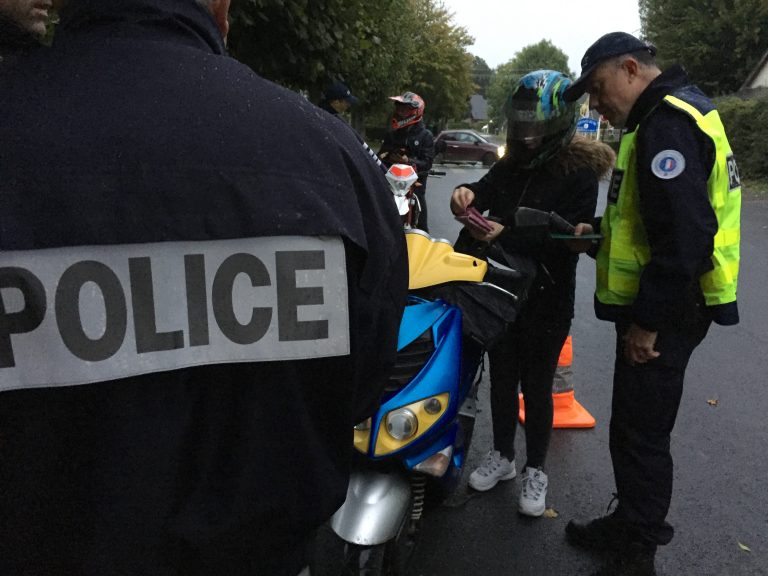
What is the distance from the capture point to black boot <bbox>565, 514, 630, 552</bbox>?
2.57 metres

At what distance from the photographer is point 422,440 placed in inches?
76.7

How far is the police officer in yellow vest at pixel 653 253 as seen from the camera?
2047 mm

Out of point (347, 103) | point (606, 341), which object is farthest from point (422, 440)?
point (347, 103)

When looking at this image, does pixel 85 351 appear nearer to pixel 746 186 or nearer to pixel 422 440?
pixel 422 440

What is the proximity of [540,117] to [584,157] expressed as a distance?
0.27 metres

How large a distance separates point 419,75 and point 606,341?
1566 inches

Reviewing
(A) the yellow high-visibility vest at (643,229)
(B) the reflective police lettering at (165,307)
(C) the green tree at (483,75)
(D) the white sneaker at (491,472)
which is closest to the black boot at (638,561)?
(D) the white sneaker at (491,472)

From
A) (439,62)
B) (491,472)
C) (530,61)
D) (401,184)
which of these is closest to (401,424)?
(491,472)

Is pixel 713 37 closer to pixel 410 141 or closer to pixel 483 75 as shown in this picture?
pixel 410 141

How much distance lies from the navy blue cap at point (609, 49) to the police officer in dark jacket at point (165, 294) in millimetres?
1512

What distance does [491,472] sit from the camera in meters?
3.09

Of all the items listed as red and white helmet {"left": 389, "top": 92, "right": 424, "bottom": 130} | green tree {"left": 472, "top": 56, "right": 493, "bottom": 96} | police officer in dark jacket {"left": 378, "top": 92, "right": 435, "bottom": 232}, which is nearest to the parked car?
police officer in dark jacket {"left": 378, "top": 92, "right": 435, "bottom": 232}

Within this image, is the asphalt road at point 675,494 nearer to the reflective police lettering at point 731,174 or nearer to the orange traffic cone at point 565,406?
the orange traffic cone at point 565,406

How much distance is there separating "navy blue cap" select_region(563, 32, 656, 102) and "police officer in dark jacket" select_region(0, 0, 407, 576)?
1.51 metres
